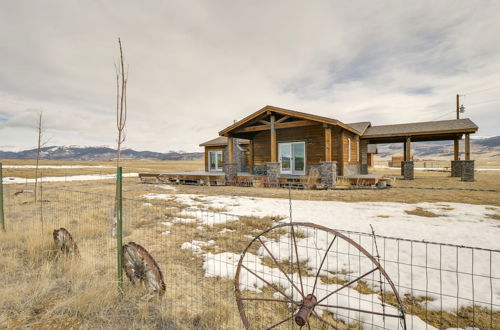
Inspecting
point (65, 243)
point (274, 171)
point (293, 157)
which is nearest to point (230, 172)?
point (274, 171)

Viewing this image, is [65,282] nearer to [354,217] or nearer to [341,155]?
[354,217]

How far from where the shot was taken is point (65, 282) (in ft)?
12.4

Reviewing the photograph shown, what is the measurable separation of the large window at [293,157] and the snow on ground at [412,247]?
716 cm

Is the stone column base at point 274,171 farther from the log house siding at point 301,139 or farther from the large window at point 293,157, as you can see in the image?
the log house siding at point 301,139

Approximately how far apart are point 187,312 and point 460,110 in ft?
108

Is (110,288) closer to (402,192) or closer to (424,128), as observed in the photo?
(402,192)

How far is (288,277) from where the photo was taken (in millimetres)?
3400

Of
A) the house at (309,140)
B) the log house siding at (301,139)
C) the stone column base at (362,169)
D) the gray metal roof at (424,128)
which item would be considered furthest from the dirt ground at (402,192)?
the gray metal roof at (424,128)

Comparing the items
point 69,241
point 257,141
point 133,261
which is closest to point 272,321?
point 133,261

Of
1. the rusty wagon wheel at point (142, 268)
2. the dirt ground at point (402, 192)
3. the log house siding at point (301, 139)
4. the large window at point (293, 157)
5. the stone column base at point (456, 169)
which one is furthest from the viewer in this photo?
the stone column base at point (456, 169)

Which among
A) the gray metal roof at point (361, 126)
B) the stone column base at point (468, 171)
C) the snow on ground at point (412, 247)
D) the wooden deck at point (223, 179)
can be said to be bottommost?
the snow on ground at point (412, 247)

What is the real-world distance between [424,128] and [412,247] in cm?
1741

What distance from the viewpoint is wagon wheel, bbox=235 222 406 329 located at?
246 centimetres

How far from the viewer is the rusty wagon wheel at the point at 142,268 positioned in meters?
3.33
